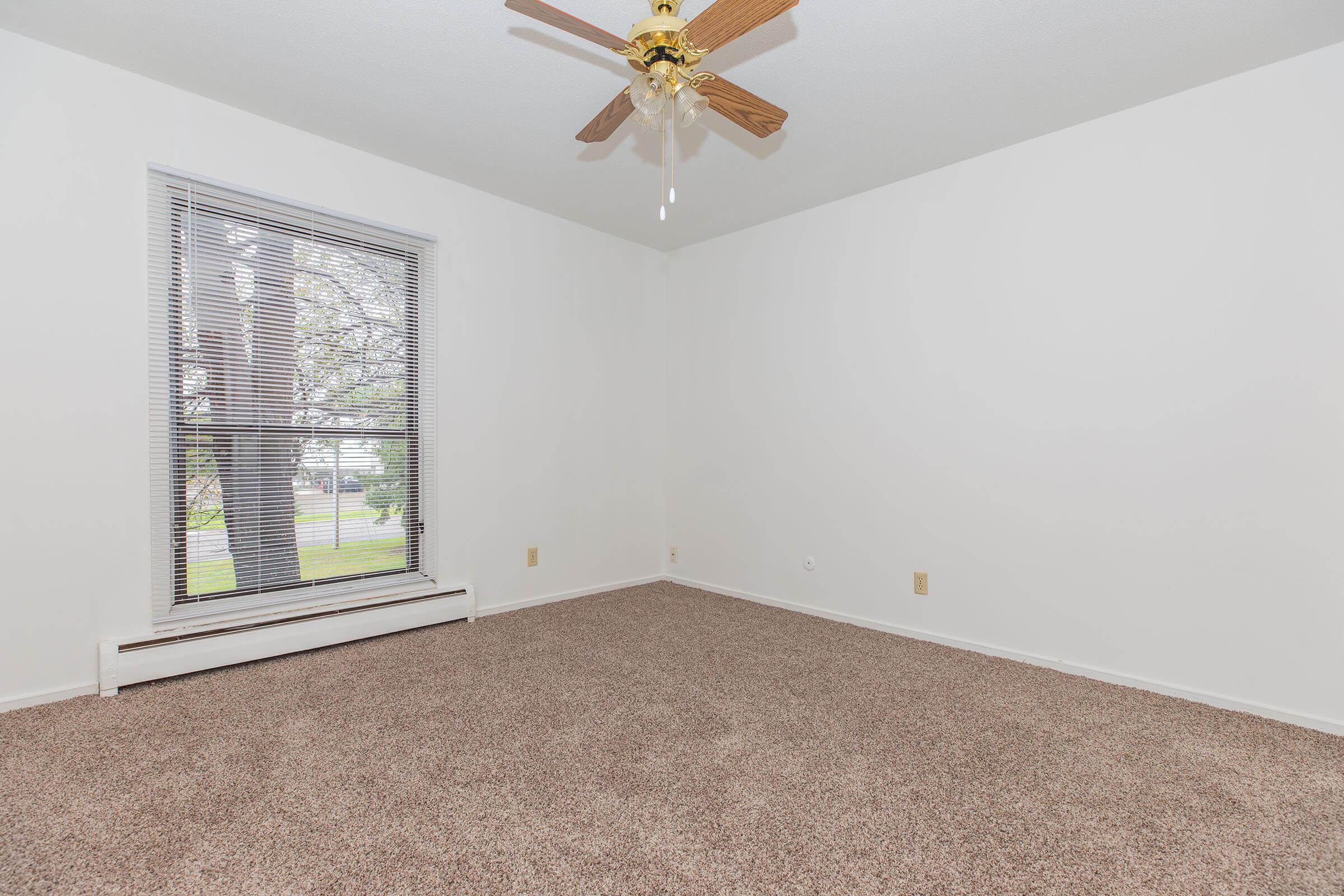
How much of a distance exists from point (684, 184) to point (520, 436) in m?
1.71

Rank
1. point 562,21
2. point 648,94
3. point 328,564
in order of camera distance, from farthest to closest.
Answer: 1. point 328,564
2. point 648,94
3. point 562,21

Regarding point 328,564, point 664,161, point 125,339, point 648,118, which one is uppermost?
point 664,161

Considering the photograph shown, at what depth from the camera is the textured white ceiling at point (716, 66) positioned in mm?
→ 1947

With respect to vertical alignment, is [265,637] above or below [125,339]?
below

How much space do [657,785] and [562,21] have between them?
81.8 inches

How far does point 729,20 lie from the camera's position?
1535 millimetres

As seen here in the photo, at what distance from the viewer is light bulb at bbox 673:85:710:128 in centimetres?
179

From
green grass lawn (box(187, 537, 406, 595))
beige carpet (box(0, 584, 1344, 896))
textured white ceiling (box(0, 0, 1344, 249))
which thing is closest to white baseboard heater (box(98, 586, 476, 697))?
beige carpet (box(0, 584, 1344, 896))

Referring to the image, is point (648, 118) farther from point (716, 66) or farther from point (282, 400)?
point (282, 400)

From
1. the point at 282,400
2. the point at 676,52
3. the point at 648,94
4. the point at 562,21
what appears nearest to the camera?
the point at 562,21

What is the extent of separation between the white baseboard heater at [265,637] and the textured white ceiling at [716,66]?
2232mm

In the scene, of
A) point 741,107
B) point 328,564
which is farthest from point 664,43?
point 328,564

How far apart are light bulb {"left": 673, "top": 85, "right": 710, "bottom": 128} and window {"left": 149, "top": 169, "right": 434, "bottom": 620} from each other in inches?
74.5

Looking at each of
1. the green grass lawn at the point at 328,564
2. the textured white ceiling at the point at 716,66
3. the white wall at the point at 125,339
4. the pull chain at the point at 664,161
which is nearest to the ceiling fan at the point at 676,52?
the textured white ceiling at the point at 716,66
